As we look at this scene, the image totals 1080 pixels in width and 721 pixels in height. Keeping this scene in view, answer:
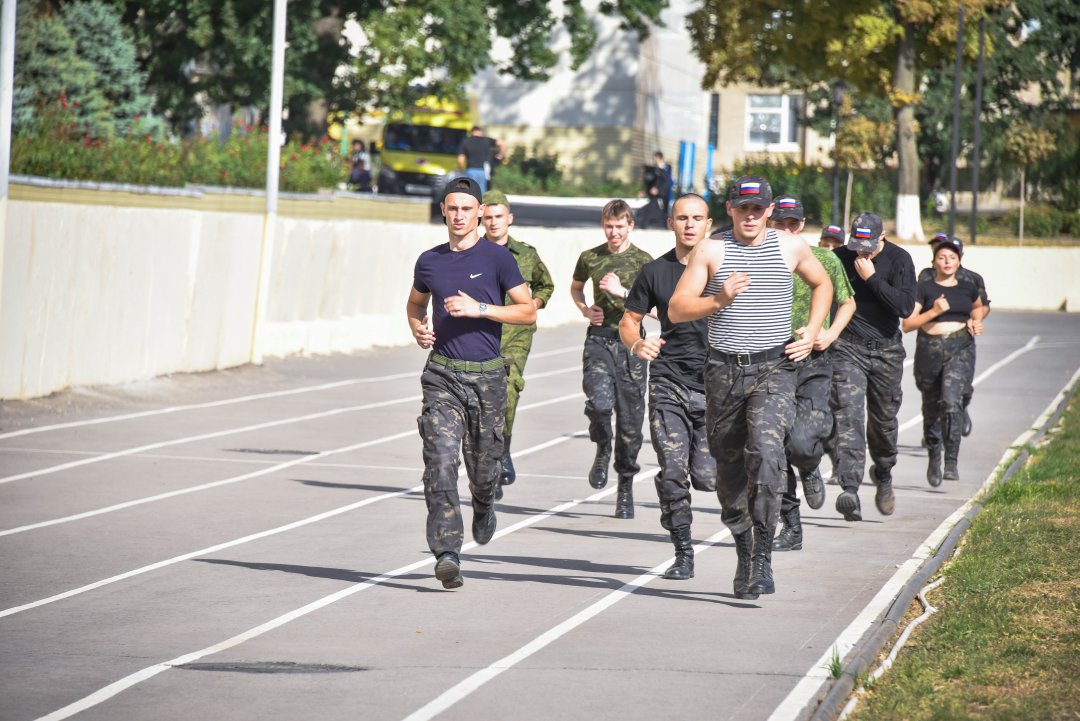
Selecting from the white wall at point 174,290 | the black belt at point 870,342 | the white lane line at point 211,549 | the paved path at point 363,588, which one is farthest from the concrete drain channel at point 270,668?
the white wall at point 174,290

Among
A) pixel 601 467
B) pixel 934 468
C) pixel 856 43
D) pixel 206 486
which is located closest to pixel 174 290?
pixel 206 486

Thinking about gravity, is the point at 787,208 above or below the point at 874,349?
above

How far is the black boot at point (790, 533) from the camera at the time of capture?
11.0 meters

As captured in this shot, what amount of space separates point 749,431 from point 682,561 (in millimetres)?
1260

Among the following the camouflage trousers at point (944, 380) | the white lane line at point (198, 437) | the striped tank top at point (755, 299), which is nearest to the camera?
the striped tank top at point (755, 299)

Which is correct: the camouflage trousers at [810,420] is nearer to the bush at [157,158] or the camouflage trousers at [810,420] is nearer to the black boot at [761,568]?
the black boot at [761,568]

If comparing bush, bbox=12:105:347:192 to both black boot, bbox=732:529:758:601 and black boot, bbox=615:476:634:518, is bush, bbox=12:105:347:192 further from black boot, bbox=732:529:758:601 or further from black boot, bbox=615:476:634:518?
black boot, bbox=732:529:758:601

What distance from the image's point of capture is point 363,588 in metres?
9.60

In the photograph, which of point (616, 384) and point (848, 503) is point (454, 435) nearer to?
point (616, 384)

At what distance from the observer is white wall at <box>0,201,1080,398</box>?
59.2 feet

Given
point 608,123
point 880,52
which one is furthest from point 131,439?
point 608,123

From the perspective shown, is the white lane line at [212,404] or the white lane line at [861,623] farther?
the white lane line at [212,404]

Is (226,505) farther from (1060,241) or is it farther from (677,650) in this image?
(1060,241)

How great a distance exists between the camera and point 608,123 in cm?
6994
